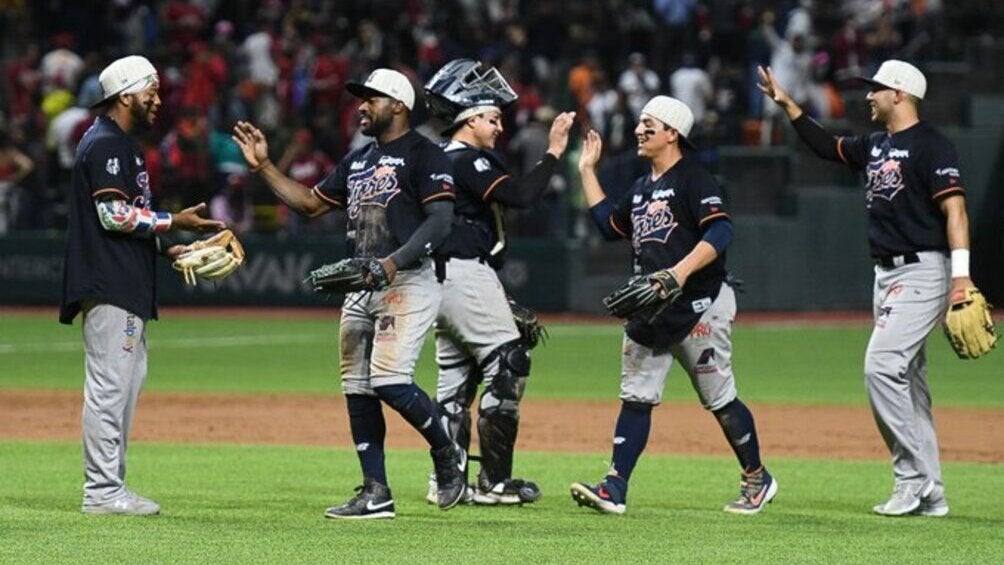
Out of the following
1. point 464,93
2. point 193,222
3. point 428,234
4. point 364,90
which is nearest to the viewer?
point 428,234

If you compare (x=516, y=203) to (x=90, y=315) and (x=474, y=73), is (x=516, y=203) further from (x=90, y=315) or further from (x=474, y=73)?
(x=90, y=315)

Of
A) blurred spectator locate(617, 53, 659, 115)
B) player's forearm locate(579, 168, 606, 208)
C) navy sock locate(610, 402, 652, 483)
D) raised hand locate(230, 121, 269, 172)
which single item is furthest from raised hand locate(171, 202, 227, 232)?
blurred spectator locate(617, 53, 659, 115)

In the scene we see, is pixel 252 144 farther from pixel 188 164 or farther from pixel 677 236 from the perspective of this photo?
pixel 188 164

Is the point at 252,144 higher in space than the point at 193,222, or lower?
higher

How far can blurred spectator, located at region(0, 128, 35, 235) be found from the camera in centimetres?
2580

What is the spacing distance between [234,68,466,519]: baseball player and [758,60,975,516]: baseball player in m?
2.20

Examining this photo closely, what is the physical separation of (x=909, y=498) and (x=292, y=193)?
3467 millimetres

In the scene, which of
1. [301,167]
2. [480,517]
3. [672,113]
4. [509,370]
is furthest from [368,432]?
[301,167]

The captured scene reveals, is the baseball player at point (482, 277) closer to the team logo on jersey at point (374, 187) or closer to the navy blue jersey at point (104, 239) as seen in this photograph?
the team logo on jersey at point (374, 187)

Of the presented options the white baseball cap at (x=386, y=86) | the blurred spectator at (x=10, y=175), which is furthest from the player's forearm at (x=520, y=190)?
the blurred spectator at (x=10, y=175)

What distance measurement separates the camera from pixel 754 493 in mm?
9812

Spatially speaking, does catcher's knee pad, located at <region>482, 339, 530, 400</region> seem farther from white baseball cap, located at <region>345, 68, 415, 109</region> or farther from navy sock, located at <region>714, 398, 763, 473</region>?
white baseball cap, located at <region>345, 68, 415, 109</region>

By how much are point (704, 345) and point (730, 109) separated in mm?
17541

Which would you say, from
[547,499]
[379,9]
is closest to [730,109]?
[379,9]
